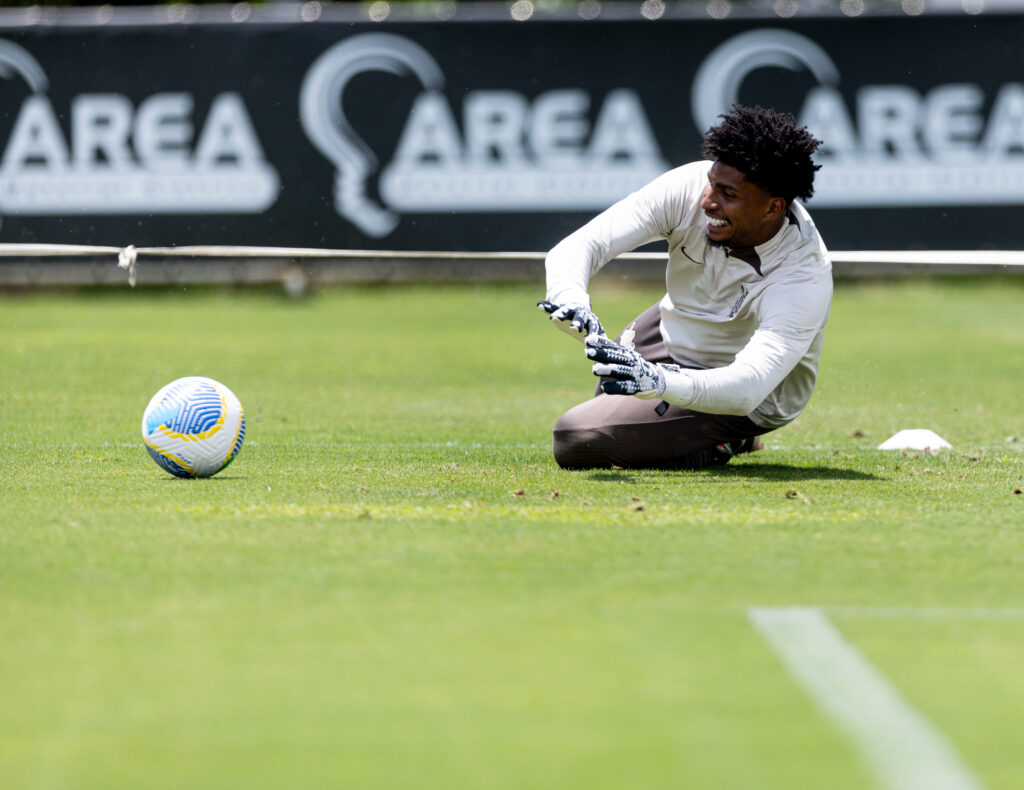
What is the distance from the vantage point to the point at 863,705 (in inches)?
137

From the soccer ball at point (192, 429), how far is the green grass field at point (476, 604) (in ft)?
0.35

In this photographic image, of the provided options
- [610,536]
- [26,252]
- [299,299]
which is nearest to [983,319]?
[299,299]

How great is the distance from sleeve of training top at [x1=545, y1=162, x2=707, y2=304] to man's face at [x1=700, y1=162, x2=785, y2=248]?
19 cm

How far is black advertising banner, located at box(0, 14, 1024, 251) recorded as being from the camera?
1862cm

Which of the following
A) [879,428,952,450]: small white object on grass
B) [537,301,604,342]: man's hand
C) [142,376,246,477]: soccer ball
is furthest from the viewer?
[879,428,952,450]: small white object on grass

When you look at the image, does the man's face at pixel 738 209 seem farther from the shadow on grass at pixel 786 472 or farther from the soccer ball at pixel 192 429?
the soccer ball at pixel 192 429

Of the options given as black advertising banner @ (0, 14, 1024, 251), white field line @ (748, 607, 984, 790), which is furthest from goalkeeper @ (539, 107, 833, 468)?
black advertising banner @ (0, 14, 1024, 251)

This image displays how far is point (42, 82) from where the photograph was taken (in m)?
18.7

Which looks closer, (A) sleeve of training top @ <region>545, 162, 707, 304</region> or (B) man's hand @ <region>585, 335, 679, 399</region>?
(B) man's hand @ <region>585, 335, 679, 399</region>

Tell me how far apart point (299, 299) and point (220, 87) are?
3.08 metres

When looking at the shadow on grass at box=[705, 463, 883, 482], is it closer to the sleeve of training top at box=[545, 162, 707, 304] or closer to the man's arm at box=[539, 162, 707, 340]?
the man's arm at box=[539, 162, 707, 340]

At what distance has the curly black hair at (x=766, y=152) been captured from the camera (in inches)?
259

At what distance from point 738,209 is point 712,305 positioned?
609mm

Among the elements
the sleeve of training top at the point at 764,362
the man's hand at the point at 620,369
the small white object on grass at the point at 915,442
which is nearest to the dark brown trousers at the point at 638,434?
the sleeve of training top at the point at 764,362
